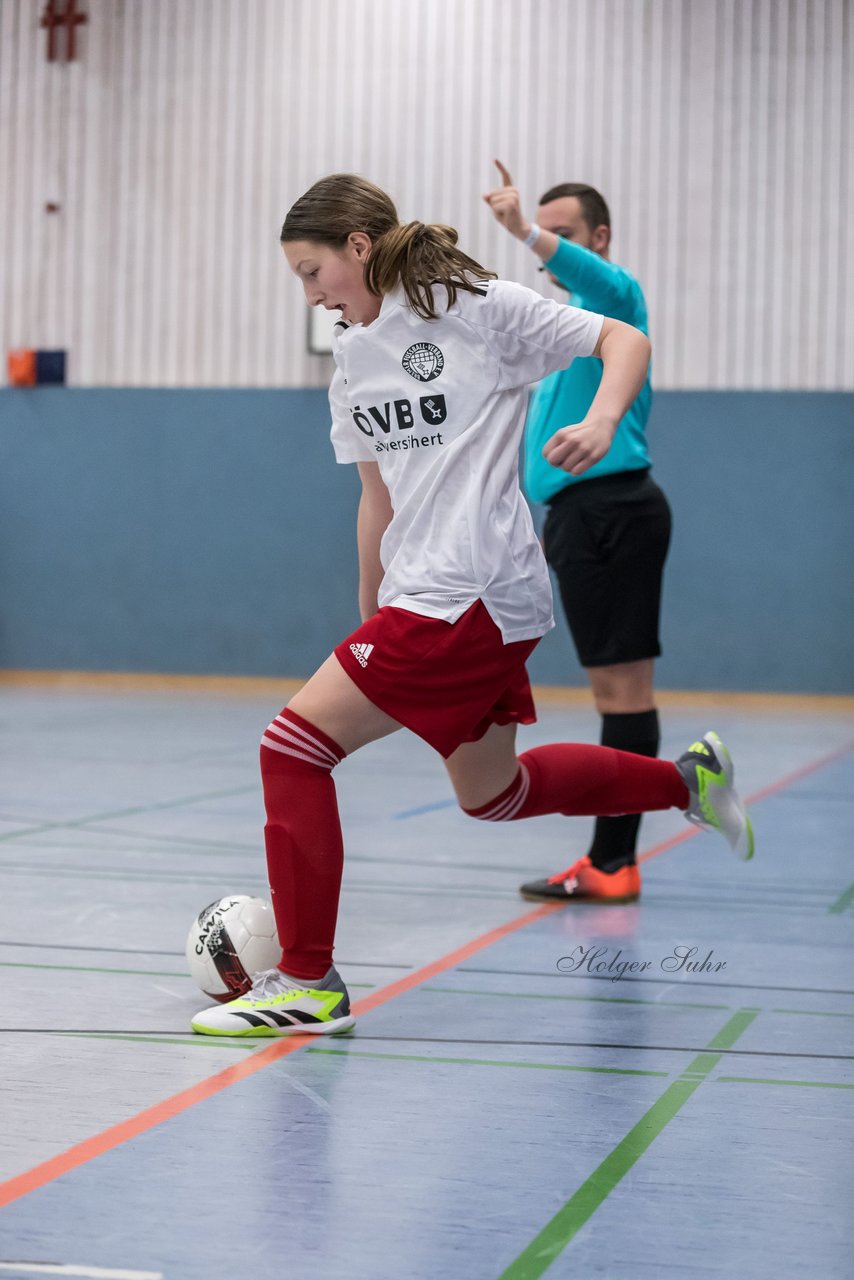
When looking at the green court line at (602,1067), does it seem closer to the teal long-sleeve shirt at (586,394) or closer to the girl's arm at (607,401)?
the girl's arm at (607,401)

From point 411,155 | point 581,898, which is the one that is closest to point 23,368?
point 411,155

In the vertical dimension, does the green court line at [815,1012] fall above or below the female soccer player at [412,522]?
below

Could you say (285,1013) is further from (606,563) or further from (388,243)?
(606,563)

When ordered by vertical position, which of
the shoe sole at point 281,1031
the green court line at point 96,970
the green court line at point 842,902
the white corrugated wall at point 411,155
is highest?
the white corrugated wall at point 411,155

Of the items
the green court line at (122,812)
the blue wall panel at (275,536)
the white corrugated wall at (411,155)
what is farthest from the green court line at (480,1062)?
the white corrugated wall at (411,155)

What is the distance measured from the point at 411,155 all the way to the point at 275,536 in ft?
9.78

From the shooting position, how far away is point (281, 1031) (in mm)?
2568

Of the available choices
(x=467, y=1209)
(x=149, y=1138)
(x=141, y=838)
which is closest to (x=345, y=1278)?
(x=467, y=1209)

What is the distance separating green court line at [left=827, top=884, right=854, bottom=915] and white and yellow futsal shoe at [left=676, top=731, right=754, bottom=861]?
58 centimetres

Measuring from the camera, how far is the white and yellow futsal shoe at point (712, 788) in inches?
127

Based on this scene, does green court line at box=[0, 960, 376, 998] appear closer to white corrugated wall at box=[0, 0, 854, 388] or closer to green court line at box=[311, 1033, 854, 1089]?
green court line at box=[311, 1033, 854, 1089]

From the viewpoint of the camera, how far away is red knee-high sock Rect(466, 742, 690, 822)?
119 inches

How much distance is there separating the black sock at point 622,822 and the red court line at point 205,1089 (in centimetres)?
19

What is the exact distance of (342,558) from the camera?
469 inches
